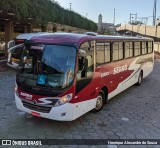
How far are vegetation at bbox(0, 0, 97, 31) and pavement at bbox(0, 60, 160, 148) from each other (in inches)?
277

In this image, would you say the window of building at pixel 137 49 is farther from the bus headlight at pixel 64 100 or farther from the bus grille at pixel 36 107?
the bus grille at pixel 36 107

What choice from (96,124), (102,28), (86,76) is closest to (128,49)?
(86,76)

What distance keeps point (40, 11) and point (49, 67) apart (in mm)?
11754

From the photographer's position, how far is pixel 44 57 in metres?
5.49

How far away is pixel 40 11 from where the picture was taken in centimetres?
1612

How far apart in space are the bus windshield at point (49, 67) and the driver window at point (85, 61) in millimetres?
215

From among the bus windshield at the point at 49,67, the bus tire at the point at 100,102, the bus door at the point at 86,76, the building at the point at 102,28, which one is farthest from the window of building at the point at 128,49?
the building at the point at 102,28

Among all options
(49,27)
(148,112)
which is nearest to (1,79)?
(148,112)

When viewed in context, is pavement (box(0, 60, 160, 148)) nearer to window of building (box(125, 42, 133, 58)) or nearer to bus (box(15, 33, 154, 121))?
bus (box(15, 33, 154, 121))

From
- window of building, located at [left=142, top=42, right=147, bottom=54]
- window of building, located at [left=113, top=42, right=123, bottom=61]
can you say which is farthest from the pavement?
window of building, located at [left=142, top=42, right=147, bottom=54]

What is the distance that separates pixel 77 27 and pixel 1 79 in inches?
708

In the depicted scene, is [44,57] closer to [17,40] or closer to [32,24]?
[17,40]

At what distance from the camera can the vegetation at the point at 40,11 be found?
13.3 metres

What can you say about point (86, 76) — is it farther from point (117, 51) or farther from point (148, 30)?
point (148, 30)
